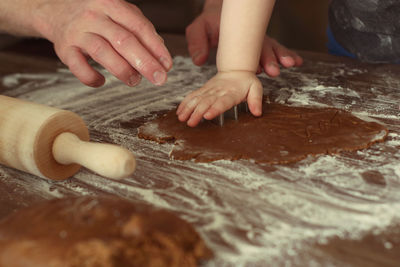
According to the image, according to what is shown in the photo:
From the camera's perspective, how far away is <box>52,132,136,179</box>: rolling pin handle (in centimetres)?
69

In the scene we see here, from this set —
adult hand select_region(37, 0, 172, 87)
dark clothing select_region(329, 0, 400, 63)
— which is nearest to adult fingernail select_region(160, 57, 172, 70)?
adult hand select_region(37, 0, 172, 87)

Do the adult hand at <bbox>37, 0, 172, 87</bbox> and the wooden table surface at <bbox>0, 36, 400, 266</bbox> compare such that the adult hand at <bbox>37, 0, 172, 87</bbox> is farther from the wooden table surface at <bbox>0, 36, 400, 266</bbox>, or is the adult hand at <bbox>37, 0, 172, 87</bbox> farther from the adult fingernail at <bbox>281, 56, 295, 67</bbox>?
the adult fingernail at <bbox>281, 56, 295, 67</bbox>

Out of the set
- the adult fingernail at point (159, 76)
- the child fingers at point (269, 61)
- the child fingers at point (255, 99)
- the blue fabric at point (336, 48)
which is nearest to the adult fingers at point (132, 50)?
the adult fingernail at point (159, 76)

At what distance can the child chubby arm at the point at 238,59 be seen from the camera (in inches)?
41.7

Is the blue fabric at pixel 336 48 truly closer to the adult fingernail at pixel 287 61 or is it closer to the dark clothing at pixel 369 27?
the dark clothing at pixel 369 27

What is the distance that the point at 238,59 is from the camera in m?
1.13

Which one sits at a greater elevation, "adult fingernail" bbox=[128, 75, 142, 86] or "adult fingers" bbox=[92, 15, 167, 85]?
"adult fingers" bbox=[92, 15, 167, 85]

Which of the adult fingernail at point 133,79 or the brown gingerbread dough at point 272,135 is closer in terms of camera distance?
the brown gingerbread dough at point 272,135

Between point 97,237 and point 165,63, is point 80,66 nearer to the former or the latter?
point 165,63

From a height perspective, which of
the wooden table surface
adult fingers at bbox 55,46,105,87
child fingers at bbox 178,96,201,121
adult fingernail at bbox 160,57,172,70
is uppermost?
adult fingernail at bbox 160,57,172,70

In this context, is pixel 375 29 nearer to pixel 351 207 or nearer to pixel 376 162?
pixel 376 162

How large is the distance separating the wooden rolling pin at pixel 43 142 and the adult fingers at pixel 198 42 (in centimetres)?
73

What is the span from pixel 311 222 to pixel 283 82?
2.37ft

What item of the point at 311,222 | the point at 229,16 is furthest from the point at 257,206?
the point at 229,16
